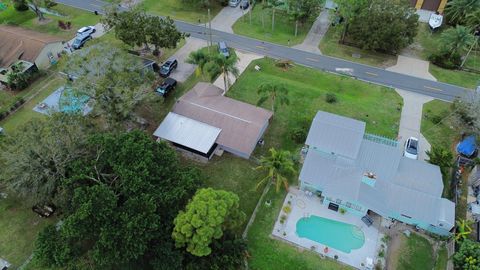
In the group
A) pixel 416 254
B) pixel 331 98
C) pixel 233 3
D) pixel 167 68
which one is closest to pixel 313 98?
pixel 331 98

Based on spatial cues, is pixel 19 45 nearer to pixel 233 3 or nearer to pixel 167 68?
pixel 167 68

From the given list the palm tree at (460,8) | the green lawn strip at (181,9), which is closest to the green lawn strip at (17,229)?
the green lawn strip at (181,9)

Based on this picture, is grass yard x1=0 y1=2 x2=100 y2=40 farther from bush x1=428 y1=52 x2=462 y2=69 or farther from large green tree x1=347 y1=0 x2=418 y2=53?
bush x1=428 y1=52 x2=462 y2=69

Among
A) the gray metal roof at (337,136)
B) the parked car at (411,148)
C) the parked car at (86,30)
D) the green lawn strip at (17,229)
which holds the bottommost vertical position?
the green lawn strip at (17,229)

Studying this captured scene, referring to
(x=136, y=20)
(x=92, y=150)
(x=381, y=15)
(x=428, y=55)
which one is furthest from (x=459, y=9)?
(x=92, y=150)

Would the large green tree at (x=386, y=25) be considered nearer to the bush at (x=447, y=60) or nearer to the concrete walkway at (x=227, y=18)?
the bush at (x=447, y=60)

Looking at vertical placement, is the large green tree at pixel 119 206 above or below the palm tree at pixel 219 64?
below

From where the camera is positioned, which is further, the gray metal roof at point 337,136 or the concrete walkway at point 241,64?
the concrete walkway at point 241,64

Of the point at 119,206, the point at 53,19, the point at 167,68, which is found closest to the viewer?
the point at 119,206
